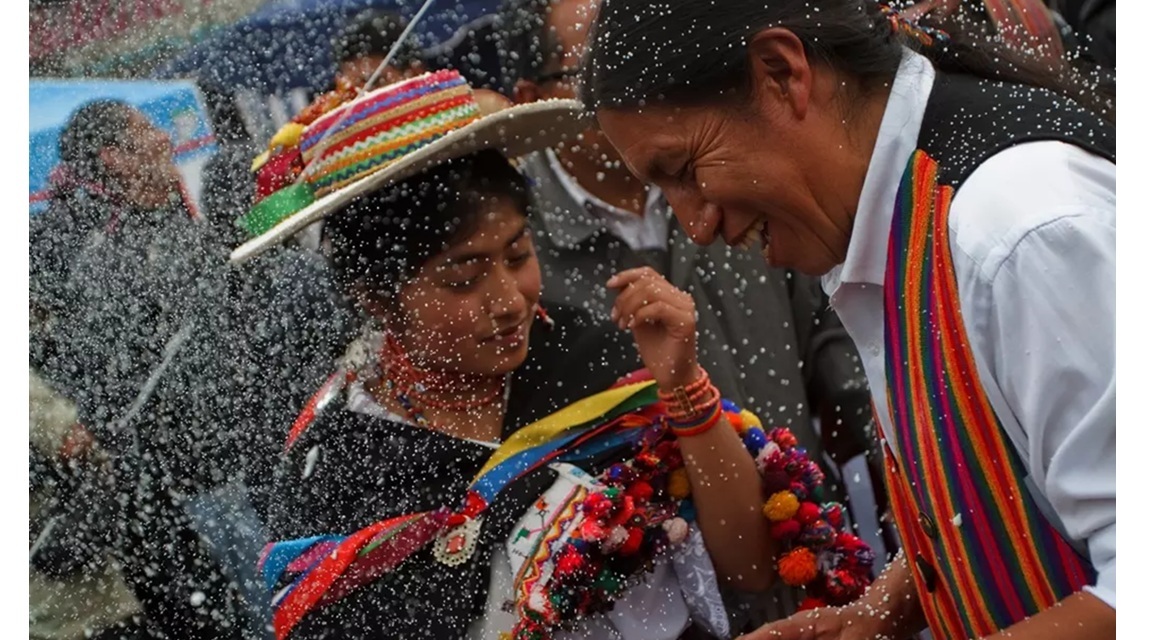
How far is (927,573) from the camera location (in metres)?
1.71

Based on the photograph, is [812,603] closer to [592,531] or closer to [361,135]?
[592,531]

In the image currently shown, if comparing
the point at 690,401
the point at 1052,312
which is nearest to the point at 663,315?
the point at 690,401

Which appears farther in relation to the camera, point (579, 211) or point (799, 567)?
point (579, 211)

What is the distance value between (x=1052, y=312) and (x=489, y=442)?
4.37 ft

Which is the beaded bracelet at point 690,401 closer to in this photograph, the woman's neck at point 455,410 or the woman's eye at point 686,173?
the woman's neck at point 455,410

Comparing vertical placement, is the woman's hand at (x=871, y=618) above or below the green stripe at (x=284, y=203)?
below

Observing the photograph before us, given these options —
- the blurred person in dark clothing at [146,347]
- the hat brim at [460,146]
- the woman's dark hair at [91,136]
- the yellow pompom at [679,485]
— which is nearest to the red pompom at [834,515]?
the yellow pompom at [679,485]

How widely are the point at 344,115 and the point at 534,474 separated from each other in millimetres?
731

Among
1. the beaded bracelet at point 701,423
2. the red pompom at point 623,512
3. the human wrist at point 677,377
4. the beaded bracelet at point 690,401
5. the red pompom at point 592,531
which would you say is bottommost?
the red pompom at point 592,531

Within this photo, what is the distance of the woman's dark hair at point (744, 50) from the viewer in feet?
4.87

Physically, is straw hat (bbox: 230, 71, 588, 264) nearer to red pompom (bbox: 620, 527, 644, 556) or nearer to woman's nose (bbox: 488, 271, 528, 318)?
woman's nose (bbox: 488, 271, 528, 318)

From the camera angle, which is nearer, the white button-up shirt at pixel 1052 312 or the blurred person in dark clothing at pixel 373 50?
the white button-up shirt at pixel 1052 312

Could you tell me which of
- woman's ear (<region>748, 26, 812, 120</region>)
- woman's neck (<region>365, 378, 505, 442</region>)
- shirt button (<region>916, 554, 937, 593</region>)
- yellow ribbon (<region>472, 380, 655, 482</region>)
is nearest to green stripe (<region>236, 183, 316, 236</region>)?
woman's neck (<region>365, 378, 505, 442</region>)

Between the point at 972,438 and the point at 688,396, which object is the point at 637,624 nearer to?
the point at 688,396
